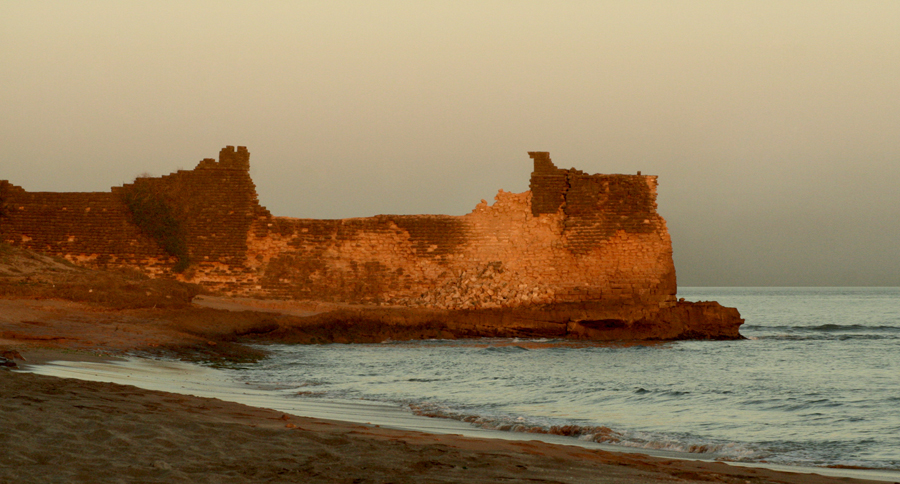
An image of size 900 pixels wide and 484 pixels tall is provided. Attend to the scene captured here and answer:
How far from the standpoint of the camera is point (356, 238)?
2212cm

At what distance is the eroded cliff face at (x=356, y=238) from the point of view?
21484 millimetres

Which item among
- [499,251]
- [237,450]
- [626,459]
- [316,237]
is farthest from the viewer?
[316,237]

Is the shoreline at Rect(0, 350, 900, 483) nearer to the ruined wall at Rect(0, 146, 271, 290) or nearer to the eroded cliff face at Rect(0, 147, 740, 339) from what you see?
the eroded cliff face at Rect(0, 147, 740, 339)

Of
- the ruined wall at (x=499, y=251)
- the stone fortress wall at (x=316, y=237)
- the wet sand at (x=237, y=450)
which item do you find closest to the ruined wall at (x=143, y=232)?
the stone fortress wall at (x=316, y=237)

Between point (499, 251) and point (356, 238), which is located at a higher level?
point (356, 238)

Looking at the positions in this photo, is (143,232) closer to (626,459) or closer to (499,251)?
(499,251)

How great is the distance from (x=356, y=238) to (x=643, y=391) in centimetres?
1336

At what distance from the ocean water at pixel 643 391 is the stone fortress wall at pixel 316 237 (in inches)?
177

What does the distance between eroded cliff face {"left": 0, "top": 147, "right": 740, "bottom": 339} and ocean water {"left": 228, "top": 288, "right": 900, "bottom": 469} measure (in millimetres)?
4354

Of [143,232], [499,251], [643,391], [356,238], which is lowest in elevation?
[643,391]

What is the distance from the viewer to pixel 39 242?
21.9 meters

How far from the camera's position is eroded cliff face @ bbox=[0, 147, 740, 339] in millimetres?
21484

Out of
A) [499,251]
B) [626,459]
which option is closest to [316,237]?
[499,251]

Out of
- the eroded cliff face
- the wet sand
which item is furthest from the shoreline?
the eroded cliff face
